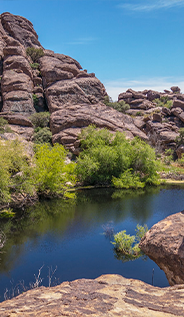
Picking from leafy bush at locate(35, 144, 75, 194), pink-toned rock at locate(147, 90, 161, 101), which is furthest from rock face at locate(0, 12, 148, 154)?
pink-toned rock at locate(147, 90, 161, 101)

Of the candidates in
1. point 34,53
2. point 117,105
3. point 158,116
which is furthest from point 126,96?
point 34,53

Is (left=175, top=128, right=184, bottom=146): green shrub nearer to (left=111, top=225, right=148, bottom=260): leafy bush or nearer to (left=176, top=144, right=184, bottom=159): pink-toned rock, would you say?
(left=176, top=144, right=184, bottom=159): pink-toned rock

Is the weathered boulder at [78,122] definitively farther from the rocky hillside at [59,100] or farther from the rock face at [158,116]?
the rock face at [158,116]

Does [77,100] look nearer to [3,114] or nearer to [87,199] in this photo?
[3,114]

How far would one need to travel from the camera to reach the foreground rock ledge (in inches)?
148

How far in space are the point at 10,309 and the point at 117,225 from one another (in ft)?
64.0

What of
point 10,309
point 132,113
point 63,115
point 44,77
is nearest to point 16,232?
point 10,309

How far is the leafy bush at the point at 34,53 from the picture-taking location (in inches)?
2713

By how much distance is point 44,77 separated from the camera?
203 feet

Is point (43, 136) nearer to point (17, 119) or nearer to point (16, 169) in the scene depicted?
point (17, 119)

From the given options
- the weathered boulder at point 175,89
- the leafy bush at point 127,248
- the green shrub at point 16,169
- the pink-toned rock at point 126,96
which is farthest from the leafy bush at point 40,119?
the weathered boulder at point 175,89

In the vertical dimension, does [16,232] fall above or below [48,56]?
below

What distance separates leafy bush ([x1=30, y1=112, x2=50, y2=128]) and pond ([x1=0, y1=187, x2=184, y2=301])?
25059 mm

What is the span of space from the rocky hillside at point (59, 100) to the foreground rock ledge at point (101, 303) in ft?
140
